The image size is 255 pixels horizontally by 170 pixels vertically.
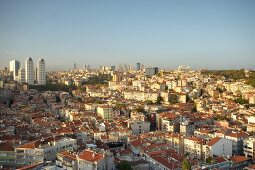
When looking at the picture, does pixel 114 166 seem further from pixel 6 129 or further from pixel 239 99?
pixel 239 99

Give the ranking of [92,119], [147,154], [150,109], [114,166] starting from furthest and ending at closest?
1. [150,109]
2. [92,119]
3. [147,154]
4. [114,166]

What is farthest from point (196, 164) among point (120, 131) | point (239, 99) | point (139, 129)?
point (239, 99)

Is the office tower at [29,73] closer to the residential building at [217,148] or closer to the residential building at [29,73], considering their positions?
the residential building at [29,73]

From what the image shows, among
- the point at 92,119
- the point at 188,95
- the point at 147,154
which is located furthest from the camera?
the point at 188,95

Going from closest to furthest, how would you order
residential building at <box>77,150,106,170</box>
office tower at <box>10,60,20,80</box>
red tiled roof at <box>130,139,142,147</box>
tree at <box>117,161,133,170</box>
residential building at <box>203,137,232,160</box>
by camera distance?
residential building at <box>77,150,106,170</box> → tree at <box>117,161,133,170</box> → residential building at <box>203,137,232,160</box> → red tiled roof at <box>130,139,142,147</box> → office tower at <box>10,60,20,80</box>

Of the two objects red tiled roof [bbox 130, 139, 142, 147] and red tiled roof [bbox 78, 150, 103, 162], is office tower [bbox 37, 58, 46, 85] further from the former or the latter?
red tiled roof [bbox 78, 150, 103, 162]

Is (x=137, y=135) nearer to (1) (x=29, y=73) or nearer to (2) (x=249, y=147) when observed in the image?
(2) (x=249, y=147)

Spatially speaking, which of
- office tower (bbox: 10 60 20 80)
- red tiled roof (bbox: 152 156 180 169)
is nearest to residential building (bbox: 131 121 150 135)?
red tiled roof (bbox: 152 156 180 169)

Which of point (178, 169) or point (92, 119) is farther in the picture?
point (92, 119)

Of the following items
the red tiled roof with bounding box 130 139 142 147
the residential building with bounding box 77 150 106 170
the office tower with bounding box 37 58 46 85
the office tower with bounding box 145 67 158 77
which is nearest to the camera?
the residential building with bounding box 77 150 106 170
